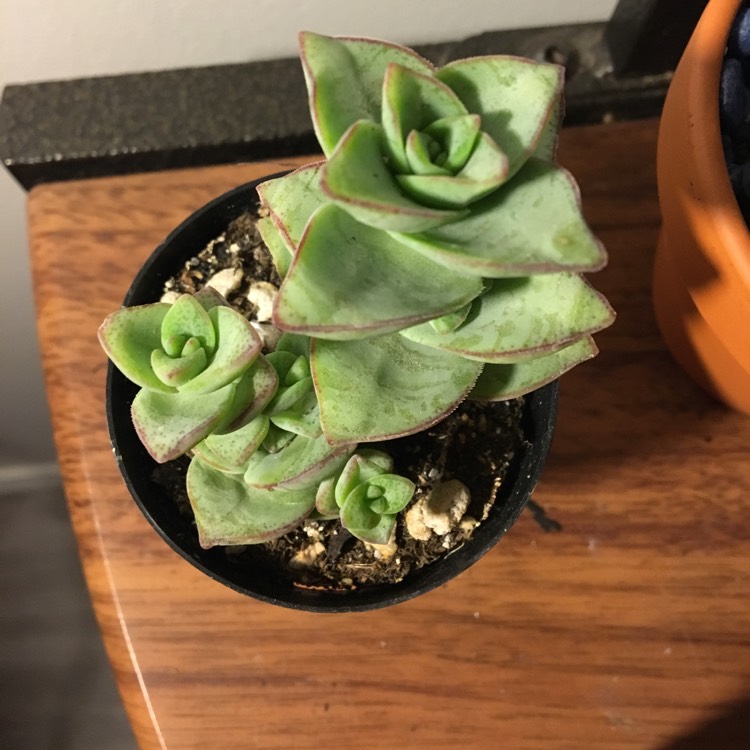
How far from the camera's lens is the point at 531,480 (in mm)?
481

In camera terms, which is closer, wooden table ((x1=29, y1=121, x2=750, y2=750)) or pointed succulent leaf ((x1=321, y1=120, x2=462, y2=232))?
pointed succulent leaf ((x1=321, y1=120, x2=462, y2=232))

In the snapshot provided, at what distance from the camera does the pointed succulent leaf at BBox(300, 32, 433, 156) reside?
0.31m

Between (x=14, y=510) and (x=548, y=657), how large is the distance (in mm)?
966

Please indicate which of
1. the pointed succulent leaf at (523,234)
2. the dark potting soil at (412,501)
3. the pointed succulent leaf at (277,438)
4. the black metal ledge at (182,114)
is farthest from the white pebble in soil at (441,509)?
the black metal ledge at (182,114)

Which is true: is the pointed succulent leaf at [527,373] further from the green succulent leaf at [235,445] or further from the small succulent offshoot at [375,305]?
the green succulent leaf at [235,445]

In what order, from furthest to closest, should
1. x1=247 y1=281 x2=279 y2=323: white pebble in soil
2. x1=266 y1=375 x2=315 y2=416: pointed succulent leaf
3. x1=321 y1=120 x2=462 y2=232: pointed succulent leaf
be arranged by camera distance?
x1=247 y1=281 x2=279 y2=323: white pebble in soil → x1=266 y1=375 x2=315 y2=416: pointed succulent leaf → x1=321 y1=120 x2=462 y2=232: pointed succulent leaf

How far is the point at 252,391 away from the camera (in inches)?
15.0

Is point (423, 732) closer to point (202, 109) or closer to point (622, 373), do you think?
point (622, 373)

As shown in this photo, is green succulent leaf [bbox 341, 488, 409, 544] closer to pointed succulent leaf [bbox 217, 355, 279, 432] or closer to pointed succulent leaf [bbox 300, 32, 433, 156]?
pointed succulent leaf [bbox 217, 355, 279, 432]

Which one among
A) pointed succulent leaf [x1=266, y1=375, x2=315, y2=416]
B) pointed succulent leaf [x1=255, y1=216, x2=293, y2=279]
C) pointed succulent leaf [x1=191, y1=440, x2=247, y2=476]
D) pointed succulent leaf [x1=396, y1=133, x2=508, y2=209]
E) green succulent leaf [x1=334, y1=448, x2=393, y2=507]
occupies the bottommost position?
green succulent leaf [x1=334, y1=448, x2=393, y2=507]

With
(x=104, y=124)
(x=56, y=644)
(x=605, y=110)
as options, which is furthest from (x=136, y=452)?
(x=56, y=644)

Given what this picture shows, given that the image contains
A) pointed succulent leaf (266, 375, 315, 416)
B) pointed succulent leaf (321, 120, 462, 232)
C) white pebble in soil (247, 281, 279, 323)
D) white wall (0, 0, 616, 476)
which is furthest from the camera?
white wall (0, 0, 616, 476)

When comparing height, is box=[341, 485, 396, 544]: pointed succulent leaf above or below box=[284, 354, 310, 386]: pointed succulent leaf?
below

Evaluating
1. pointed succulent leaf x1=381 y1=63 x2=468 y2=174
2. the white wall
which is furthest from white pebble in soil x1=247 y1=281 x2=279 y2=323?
the white wall
